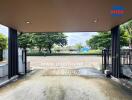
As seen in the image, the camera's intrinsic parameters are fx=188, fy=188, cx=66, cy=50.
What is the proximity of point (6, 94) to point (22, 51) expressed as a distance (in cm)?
482

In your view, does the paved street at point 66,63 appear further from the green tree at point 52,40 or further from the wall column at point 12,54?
the green tree at point 52,40

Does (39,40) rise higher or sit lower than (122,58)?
higher

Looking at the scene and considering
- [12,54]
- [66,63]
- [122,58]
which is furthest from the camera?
[66,63]

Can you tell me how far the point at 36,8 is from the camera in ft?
16.1

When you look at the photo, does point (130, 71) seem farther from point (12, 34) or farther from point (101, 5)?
point (12, 34)

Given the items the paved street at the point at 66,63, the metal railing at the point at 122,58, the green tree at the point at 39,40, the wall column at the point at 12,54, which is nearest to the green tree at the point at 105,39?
the paved street at the point at 66,63

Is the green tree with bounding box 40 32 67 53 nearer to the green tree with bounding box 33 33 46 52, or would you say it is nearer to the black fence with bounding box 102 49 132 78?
the green tree with bounding box 33 33 46 52

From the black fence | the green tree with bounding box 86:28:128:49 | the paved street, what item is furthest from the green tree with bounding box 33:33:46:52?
the black fence

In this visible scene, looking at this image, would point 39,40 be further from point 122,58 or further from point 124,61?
point 124,61

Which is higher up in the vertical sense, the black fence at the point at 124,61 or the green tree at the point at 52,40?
the green tree at the point at 52,40

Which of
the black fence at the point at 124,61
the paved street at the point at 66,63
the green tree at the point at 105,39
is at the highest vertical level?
the green tree at the point at 105,39

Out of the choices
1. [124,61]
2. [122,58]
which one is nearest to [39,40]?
[122,58]

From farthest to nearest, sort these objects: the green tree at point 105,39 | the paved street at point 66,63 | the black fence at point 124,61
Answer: the green tree at point 105,39, the paved street at point 66,63, the black fence at point 124,61

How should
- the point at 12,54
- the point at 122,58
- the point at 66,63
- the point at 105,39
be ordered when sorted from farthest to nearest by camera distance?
the point at 105,39 → the point at 66,63 → the point at 122,58 → the point at 12,54
